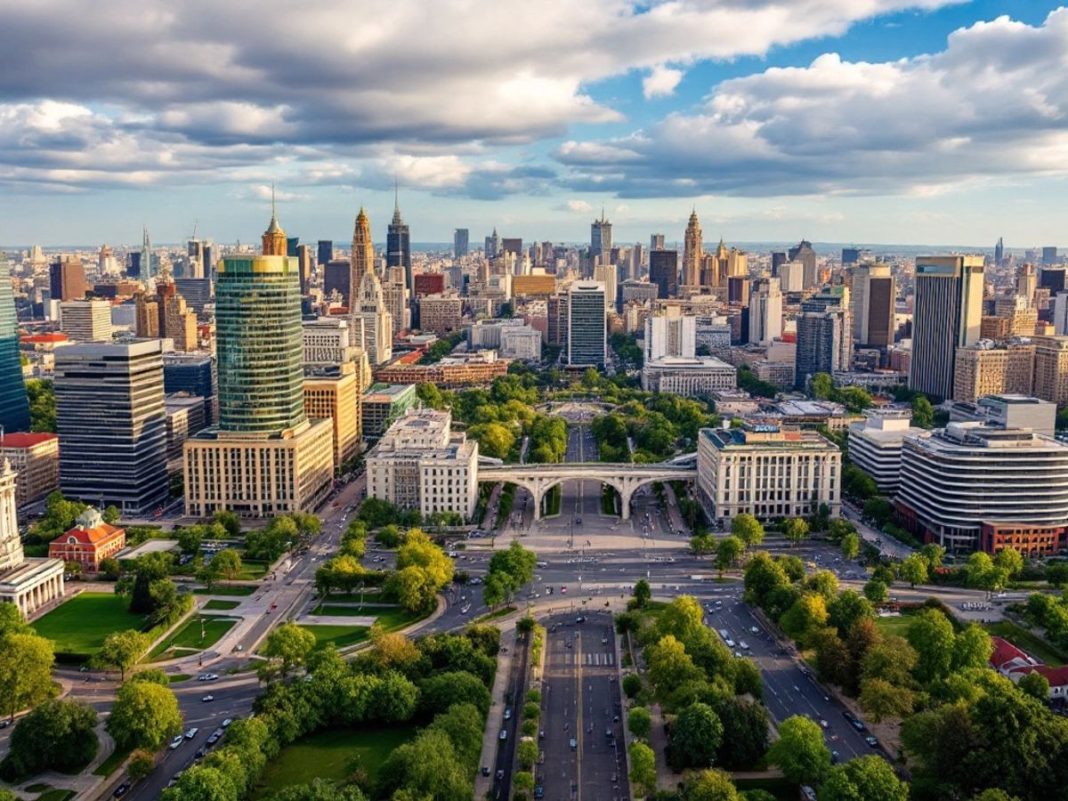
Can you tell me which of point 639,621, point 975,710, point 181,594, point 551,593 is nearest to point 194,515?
point 181,594

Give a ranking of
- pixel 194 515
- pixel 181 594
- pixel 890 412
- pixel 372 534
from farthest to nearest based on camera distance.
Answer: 1. pixel 890 412
2. pixel 194 515
3. pixel 372 534
4. pixel 181 594

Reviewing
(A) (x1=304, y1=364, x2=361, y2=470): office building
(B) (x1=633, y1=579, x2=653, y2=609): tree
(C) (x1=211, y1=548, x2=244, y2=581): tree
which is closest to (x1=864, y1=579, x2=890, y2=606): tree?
(B) (x1=633, y1=579, x2=653, y2=609): tree

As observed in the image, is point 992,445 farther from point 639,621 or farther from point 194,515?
point 194,515

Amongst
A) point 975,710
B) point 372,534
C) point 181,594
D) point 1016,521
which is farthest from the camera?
point 372,534

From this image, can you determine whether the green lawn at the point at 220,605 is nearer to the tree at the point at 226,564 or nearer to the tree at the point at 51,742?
the tree at the point at 226,564

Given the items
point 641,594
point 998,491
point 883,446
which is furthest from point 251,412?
point 998,491

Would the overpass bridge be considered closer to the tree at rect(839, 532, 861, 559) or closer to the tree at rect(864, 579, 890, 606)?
the tree at rect(839, 532, 861, 559)

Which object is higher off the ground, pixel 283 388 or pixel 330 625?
pixel 283 388
